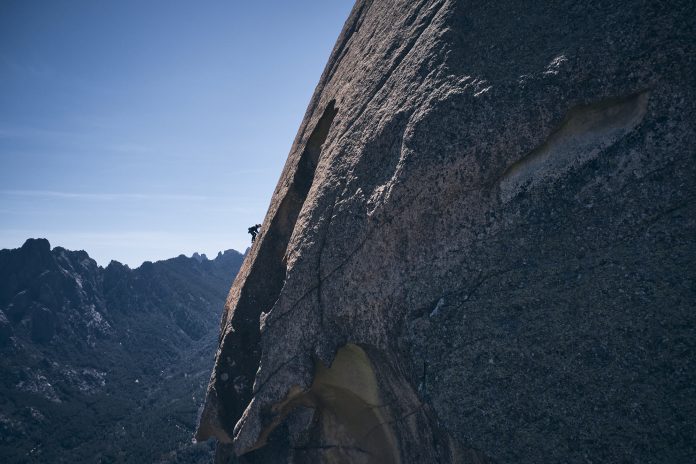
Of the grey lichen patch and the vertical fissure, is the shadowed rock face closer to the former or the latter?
the grey lichen patch

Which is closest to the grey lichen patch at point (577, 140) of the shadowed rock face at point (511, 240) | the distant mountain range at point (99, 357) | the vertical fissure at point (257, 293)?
the shadowed rock face at point (511, 240)

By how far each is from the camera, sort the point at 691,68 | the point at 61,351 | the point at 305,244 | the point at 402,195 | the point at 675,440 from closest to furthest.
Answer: the point at 675,440, the point at 691,68, the point at 402,195, the point at 305,244, the point at 61,351

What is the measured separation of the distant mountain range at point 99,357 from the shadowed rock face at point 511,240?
5670cm

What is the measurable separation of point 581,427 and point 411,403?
11.7 ft

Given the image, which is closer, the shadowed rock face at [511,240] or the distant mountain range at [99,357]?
the shadowed rock face at [511,240]

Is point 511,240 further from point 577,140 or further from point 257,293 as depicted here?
point 257,293

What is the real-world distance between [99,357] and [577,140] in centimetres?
12225

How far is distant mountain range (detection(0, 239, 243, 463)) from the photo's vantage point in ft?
211

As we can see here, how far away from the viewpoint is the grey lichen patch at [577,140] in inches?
226

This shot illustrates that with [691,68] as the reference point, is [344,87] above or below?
above

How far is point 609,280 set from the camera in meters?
5.46

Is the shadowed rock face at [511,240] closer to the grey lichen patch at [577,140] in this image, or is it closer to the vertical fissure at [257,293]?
the grey lichen patch at [577,140]

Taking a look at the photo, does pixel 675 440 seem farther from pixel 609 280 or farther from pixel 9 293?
pixel 9 293

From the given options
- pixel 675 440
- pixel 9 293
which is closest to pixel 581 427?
pixel 675 440
